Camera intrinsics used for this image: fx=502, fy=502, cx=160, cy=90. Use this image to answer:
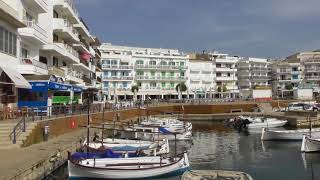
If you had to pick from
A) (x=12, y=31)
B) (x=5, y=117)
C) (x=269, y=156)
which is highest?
(x=12, y=31)

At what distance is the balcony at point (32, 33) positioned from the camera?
4934 cm

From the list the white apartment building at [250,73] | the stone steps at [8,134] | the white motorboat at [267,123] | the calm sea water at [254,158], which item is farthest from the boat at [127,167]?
the white apartment building at [250,73]

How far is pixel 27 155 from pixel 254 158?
20.3m

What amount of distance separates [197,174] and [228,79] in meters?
146

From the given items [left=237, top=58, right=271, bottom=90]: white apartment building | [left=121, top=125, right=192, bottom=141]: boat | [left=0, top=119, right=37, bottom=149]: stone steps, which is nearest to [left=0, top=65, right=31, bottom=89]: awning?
[left=0, top=119, right=37, bottom=149]: stone steps

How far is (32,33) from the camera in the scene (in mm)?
50250

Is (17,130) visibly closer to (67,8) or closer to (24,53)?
(24,53)

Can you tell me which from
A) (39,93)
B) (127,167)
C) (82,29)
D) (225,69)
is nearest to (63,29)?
(39,93)

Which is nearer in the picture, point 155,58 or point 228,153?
point 228,153

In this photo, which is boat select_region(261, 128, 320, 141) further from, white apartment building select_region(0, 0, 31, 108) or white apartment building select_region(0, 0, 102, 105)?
white apartment building select_region(0, 0, 31, 108)

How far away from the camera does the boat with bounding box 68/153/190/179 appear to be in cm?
2867

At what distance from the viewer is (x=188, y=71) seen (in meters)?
152

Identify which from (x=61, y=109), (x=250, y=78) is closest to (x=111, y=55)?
(x=250, y=78)

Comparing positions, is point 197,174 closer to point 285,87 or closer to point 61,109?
point 61,109
